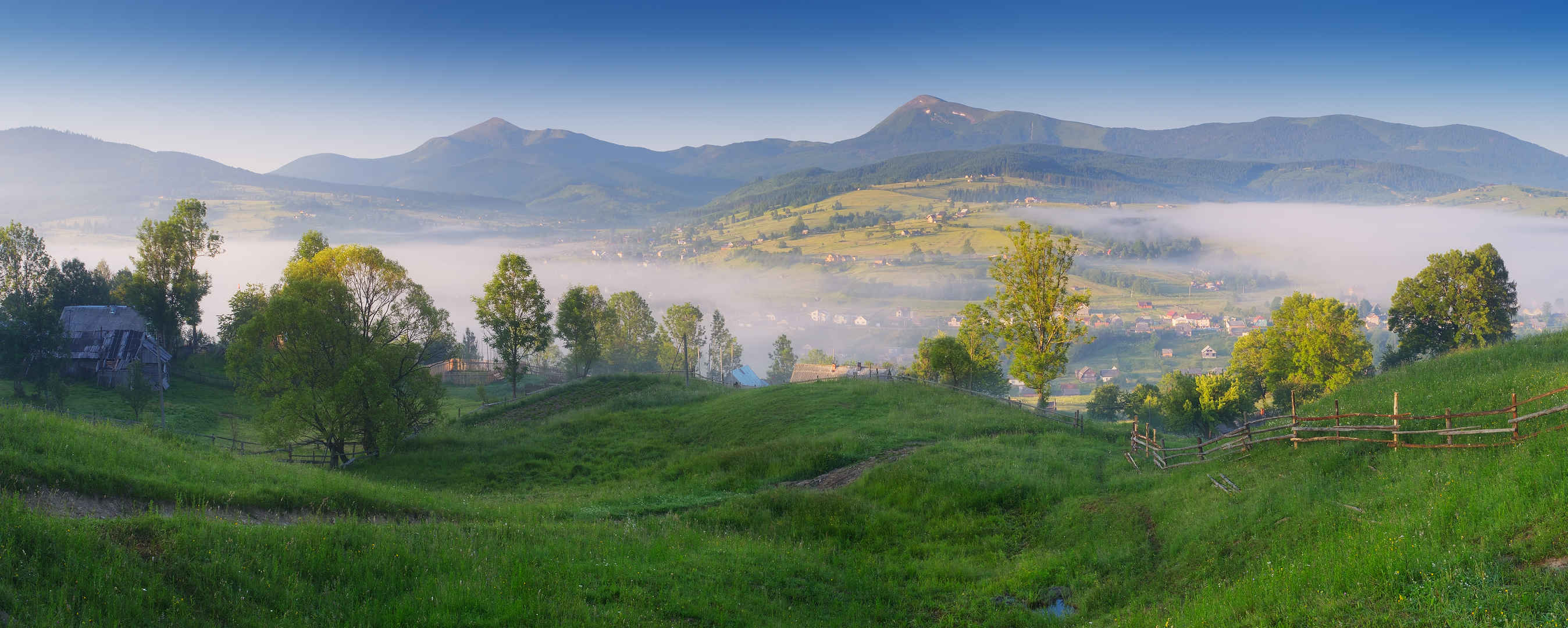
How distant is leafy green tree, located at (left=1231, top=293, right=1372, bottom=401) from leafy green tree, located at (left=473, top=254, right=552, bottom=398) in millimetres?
56108

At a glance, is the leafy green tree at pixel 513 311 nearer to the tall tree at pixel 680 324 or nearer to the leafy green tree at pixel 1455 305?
the tall tree at pixel 680 324

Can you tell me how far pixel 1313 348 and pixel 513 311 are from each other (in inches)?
2332

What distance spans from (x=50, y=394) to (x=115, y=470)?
118 feet

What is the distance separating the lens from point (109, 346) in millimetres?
51938

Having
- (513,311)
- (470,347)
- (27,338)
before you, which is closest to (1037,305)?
(513,311)

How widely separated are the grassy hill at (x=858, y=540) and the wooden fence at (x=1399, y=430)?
0.45 m

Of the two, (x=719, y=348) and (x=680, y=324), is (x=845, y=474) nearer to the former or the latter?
(x=680, y=324)

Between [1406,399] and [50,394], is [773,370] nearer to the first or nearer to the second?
[50,394]

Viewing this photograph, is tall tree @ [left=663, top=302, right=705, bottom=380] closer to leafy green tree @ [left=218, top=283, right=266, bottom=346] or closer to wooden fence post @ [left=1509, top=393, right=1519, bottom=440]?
leafy green tree @ [left=218, top=283, right=266, bottom=346]

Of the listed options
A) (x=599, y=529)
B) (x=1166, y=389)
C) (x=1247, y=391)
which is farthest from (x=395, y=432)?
(x=1166, y=389)

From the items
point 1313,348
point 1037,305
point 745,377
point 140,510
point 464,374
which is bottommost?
point 745,377

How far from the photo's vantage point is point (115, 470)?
16.2 meters

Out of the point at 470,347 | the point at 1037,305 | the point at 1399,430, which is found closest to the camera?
the point at 1399,430

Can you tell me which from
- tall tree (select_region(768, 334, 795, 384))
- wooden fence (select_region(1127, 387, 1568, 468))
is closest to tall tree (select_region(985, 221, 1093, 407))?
wooden fence (select_region(1127, 387, 1568, 468))
